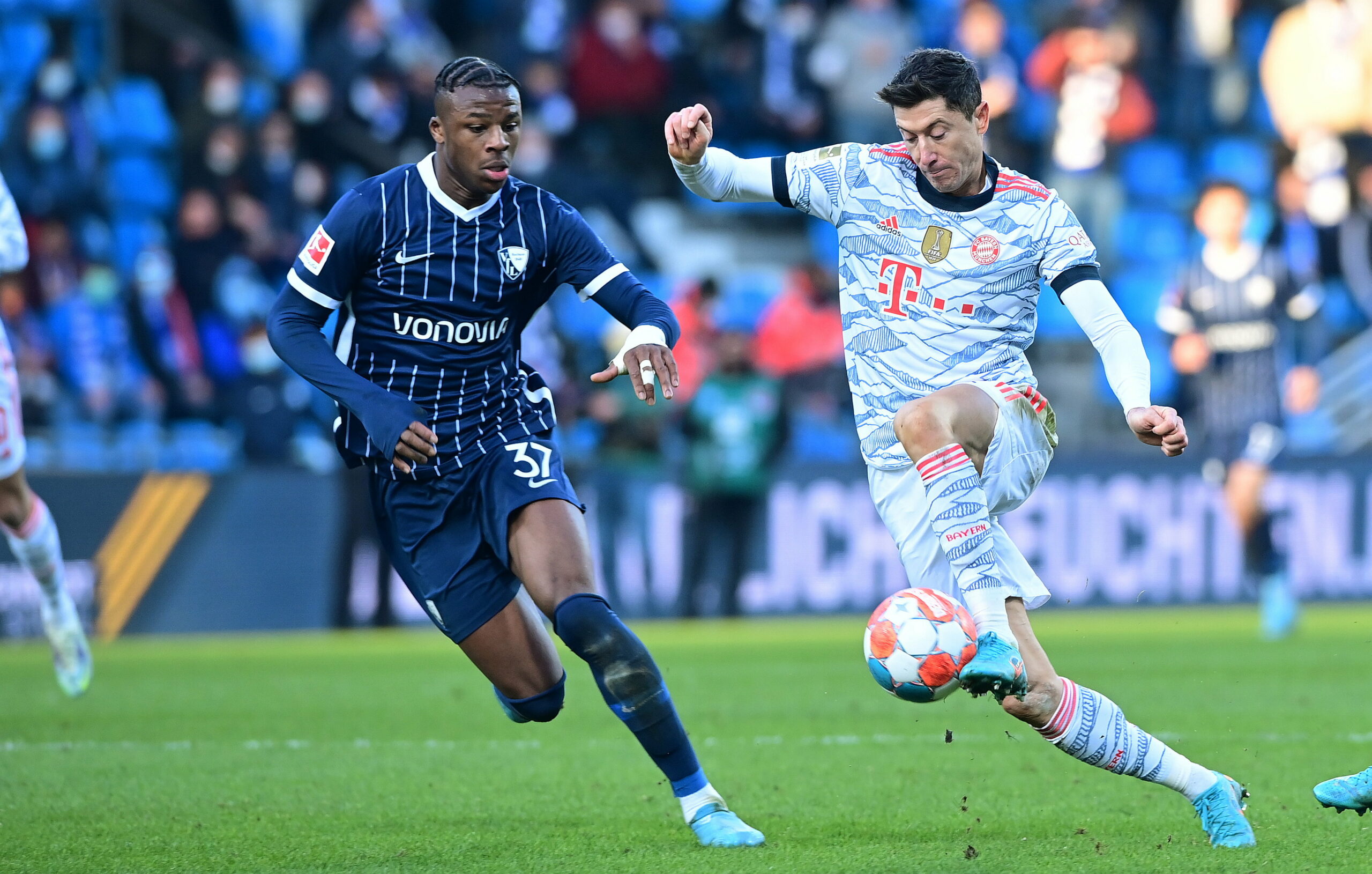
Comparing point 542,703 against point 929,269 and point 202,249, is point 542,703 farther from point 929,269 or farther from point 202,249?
point 202,249

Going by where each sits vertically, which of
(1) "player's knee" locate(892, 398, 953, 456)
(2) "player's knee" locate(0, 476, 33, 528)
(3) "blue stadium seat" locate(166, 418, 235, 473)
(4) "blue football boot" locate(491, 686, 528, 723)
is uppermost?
(1) "player's knee" locate(892, 398, 953, 456)

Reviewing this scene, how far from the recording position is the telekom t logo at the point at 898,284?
538 centimetres

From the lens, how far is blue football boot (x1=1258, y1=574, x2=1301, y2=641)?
12.3m

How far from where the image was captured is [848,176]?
18.0 feet

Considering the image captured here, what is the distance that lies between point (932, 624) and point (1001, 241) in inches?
46.8

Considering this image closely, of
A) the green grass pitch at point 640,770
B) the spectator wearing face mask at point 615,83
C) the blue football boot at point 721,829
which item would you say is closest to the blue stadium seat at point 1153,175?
the spectator wearing face mask at point 615,83

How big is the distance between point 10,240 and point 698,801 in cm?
363

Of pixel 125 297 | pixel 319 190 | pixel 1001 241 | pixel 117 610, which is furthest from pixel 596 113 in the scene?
pixel 1001 241

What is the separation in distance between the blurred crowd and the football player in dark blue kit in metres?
8.56

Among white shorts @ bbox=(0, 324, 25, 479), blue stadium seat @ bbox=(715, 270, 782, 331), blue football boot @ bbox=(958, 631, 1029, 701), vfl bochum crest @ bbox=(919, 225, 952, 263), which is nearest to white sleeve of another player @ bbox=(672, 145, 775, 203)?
vfl bochum crest @ bbox=(919, 225, 952, 263)

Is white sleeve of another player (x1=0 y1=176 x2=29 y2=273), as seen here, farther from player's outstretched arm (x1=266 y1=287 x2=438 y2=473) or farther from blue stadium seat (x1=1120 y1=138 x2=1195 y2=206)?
blue stadium seat (x1=1120 y1=138 x2=1195 y2=206)

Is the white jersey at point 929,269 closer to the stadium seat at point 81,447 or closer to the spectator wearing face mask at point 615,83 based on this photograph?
the stadium seat at point 81,447

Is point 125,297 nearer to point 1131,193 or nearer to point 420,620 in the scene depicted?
point 420,620

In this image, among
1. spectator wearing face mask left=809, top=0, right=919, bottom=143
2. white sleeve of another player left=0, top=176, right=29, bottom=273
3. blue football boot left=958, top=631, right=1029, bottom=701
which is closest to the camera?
blue football boot left=958, top=631, right=1029, bottom=701
